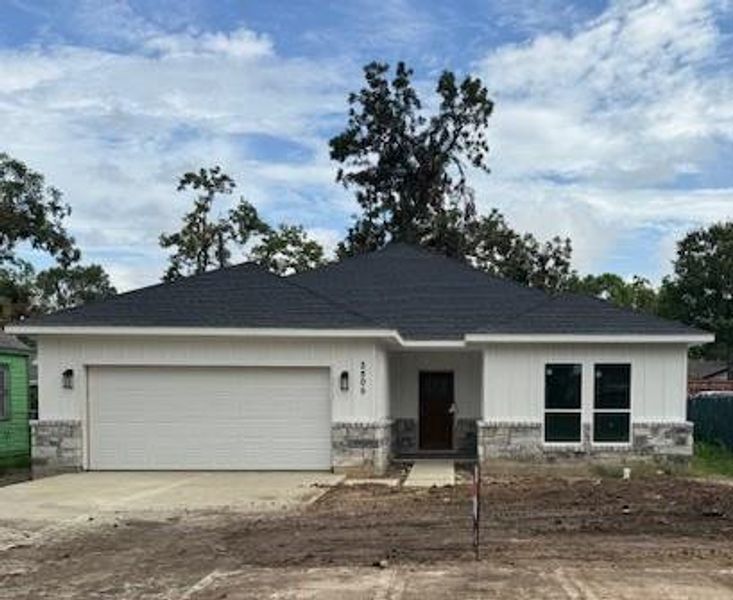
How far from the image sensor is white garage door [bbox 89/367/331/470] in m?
19.9

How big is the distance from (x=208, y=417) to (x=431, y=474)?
4431mm

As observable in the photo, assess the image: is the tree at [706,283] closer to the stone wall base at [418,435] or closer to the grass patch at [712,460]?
the grass patch at [712,460]

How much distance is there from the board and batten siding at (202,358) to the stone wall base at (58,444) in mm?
169

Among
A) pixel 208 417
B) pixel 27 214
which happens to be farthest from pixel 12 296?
pixel 208 417

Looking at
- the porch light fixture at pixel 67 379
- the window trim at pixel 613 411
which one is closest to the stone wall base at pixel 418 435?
the window trim at pixel 613 411

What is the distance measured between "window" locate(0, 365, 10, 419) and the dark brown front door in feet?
34.4

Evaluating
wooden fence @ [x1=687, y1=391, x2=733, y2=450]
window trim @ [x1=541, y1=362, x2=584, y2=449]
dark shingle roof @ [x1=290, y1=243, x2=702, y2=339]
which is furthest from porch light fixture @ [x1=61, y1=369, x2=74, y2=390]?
wooden fence @ [x1=687, y1=391, x2=733, y2=450]

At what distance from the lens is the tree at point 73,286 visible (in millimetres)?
82438

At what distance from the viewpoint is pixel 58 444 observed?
1969 cm

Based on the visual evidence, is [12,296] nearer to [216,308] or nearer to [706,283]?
[216,308]

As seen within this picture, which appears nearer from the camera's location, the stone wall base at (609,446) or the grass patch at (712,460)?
the stone wall base at (609,446)

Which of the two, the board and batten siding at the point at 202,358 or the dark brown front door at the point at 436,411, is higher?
the board and batten siding at the point at 202,358

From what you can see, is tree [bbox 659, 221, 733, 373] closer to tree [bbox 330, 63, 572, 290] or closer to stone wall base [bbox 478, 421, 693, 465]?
tree [bbox 330, 63, 572, 290]

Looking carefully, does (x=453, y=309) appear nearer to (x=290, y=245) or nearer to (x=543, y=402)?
(x=543, y=402)
